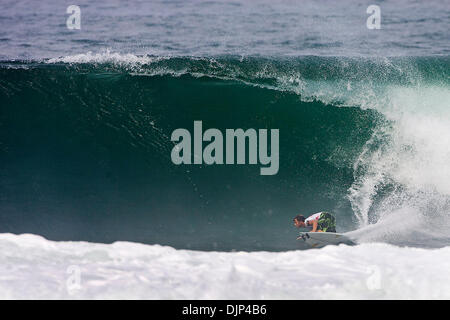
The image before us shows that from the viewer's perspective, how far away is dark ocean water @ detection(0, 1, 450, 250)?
8234mm

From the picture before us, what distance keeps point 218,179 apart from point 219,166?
0.25 m

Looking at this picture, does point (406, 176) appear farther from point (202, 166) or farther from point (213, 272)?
point (213, 272)

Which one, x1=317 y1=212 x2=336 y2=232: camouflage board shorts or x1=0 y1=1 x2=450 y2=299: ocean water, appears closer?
x1=0 y1=1 x2=450 y2=299: ocean water

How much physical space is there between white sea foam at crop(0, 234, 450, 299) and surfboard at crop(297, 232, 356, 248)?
249 millimetres

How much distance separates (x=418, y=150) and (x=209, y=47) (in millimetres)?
6490

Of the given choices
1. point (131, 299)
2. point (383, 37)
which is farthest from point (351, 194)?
point (383, 37)

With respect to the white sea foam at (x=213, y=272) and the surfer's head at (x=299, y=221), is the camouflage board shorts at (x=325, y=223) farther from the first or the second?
the white sea foam at (x=213, y=272)

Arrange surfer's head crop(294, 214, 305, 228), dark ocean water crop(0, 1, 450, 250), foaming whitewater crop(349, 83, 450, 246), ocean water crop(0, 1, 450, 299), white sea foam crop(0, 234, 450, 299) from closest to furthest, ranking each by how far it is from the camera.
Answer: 1. white sea foam crop(0, 234, 450, 299)
2. ocean water crop(0, 1, 450, 299)
3. surfer's head crop(294, 214, 305, 228)
4. foaming whitewater crop(349, 83, 450, 246)
5. dark ocean water crop(0, 1, 450, 250)

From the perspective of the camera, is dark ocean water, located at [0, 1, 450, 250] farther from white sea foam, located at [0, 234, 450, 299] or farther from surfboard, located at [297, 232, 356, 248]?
→ white sea foam, located at [0, 234, 450, 299]

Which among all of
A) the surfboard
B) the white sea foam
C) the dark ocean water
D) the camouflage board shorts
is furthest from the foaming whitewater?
the white sea foam

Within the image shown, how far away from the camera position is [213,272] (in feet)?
19.8

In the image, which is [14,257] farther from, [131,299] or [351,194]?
A: [351,194]

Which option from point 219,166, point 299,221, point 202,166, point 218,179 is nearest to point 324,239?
point 299,221

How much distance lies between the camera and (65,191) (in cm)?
876
